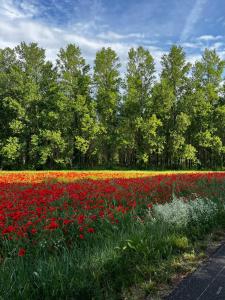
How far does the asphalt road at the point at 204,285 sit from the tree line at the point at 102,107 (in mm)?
30416

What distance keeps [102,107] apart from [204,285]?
35.3m

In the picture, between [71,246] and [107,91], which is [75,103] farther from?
[71,246]

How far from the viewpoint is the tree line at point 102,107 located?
3553 centimetres

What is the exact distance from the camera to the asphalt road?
343 cm

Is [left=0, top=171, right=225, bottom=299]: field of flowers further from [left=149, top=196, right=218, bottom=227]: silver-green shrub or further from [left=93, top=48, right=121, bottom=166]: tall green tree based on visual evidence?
[left=93, top=48, right=121, bottom=166]: tall green tree

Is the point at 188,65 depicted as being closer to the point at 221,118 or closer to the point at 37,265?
the point at 221,118

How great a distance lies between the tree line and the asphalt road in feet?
99.8

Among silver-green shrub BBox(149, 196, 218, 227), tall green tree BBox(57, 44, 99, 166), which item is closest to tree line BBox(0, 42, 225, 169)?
tall green tree BBox(57, 44, 99, 166)

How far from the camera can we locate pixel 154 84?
38688 mm

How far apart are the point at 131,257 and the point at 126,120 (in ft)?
111

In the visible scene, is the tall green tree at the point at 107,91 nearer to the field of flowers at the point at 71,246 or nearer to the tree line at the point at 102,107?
the tree line at the point at 102,107

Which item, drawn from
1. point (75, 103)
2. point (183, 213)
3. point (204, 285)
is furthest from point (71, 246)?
point (75, 103)

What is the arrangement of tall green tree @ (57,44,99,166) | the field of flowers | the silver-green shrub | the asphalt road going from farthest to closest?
tall green tree @ (57,44,99,166) → the silver-green shrub → the asphalt road → the field of flowers

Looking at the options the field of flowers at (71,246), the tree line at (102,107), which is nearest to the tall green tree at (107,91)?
the tree line at (102,107)
